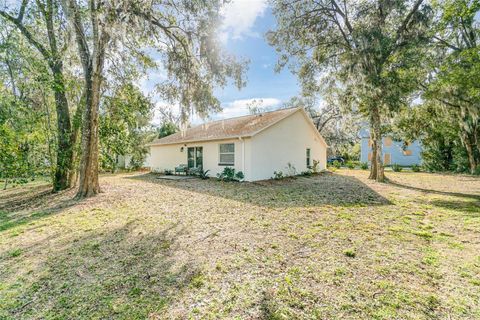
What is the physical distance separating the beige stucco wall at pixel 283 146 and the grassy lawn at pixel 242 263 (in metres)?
5.78

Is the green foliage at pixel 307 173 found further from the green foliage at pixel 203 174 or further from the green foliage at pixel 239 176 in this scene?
the green foliage at pixel 203 174

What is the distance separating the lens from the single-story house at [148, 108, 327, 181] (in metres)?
12.1

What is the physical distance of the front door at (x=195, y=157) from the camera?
1507 cm

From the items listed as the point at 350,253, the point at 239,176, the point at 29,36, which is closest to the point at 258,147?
the point at 239,176

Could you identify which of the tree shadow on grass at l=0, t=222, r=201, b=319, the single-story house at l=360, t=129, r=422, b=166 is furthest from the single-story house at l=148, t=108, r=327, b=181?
the single-story house at l=360, t=129, r=422, b=166

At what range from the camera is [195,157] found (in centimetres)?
1549

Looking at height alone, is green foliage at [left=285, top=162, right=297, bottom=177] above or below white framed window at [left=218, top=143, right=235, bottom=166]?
below

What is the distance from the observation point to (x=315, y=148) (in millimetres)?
16656

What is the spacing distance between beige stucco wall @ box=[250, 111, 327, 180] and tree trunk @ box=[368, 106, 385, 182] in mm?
3908

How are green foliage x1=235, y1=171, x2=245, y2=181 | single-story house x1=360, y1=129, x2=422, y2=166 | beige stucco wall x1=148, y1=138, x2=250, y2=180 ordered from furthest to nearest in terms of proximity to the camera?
single-story house x1=360, y1=129, x2=422, y2=166
beige stucco wall x1=148, y1=138, x2=250, y2=180
green foliage x1=235, y1=171, x2=245, y2=181

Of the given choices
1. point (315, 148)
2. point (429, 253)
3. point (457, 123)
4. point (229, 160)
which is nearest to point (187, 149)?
point (229, 160)

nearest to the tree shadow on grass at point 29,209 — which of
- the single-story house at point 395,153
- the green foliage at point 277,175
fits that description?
the green foliage at point 277,175

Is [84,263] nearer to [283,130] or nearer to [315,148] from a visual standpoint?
[283,130]

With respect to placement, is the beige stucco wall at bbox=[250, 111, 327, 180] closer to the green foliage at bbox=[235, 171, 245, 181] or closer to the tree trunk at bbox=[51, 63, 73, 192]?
the green foliage at bbox=[235, 171, 245, 181]
